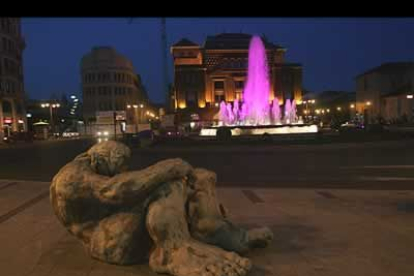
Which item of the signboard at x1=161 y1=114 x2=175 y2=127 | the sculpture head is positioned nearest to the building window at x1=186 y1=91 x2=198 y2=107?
the signboard at x1=161 y1=114 x2=175 y2=127

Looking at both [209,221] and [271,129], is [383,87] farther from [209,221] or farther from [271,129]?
[209,221]

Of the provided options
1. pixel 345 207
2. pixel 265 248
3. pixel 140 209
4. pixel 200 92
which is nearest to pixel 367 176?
pixel 345 207

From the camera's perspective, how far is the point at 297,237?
18.3 ft

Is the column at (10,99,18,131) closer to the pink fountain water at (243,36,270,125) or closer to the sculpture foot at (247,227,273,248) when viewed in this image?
the pink fountain water at (243,36,270,125)

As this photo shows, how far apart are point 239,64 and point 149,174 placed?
9512 cm

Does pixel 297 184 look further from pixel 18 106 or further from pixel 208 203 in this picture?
pixel 18 106

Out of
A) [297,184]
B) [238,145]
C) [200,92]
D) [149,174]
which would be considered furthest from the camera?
[200,92]

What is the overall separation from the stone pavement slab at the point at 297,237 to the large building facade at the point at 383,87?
8180 centimetres

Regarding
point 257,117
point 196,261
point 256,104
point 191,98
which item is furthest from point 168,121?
point 196,261

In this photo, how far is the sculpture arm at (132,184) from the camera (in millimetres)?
4434

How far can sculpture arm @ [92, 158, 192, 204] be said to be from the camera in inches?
175

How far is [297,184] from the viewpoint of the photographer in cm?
1166

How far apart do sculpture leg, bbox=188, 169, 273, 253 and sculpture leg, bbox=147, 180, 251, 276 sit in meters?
0.25

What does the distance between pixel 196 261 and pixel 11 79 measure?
71366 mm
